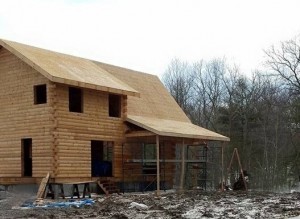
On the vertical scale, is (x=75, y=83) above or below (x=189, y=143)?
above

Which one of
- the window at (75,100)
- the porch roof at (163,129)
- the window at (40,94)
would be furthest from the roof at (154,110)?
the window at (40,94)

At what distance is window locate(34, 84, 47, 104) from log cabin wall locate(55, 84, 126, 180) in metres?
1.41

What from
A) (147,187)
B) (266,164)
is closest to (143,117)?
(147,187)

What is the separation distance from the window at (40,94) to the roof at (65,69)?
1299 millimetres

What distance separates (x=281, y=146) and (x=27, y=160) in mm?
28872

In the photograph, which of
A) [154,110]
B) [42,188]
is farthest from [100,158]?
[42,188]

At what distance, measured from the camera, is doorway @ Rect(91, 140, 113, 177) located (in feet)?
85.9

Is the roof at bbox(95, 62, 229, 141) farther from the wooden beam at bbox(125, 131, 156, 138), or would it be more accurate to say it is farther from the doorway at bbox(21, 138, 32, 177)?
the doorway at bbox(21, 138, 32, 177)

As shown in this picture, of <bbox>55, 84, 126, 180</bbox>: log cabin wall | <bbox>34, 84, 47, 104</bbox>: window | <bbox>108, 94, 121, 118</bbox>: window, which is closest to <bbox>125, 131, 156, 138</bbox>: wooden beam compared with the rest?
<bbox>55, 84, 126, 180</bbox>: log cabin wall

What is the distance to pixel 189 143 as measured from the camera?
3155cm

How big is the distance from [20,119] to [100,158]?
6126 mm

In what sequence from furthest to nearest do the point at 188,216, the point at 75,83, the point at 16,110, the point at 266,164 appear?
the point at 266,164
the point at 16,110
the point at 75,83
the point at 188,216

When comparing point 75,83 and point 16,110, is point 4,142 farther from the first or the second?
point 75,83

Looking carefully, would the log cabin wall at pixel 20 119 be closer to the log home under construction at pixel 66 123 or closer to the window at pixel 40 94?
the log home under construction at pixel 66 123
